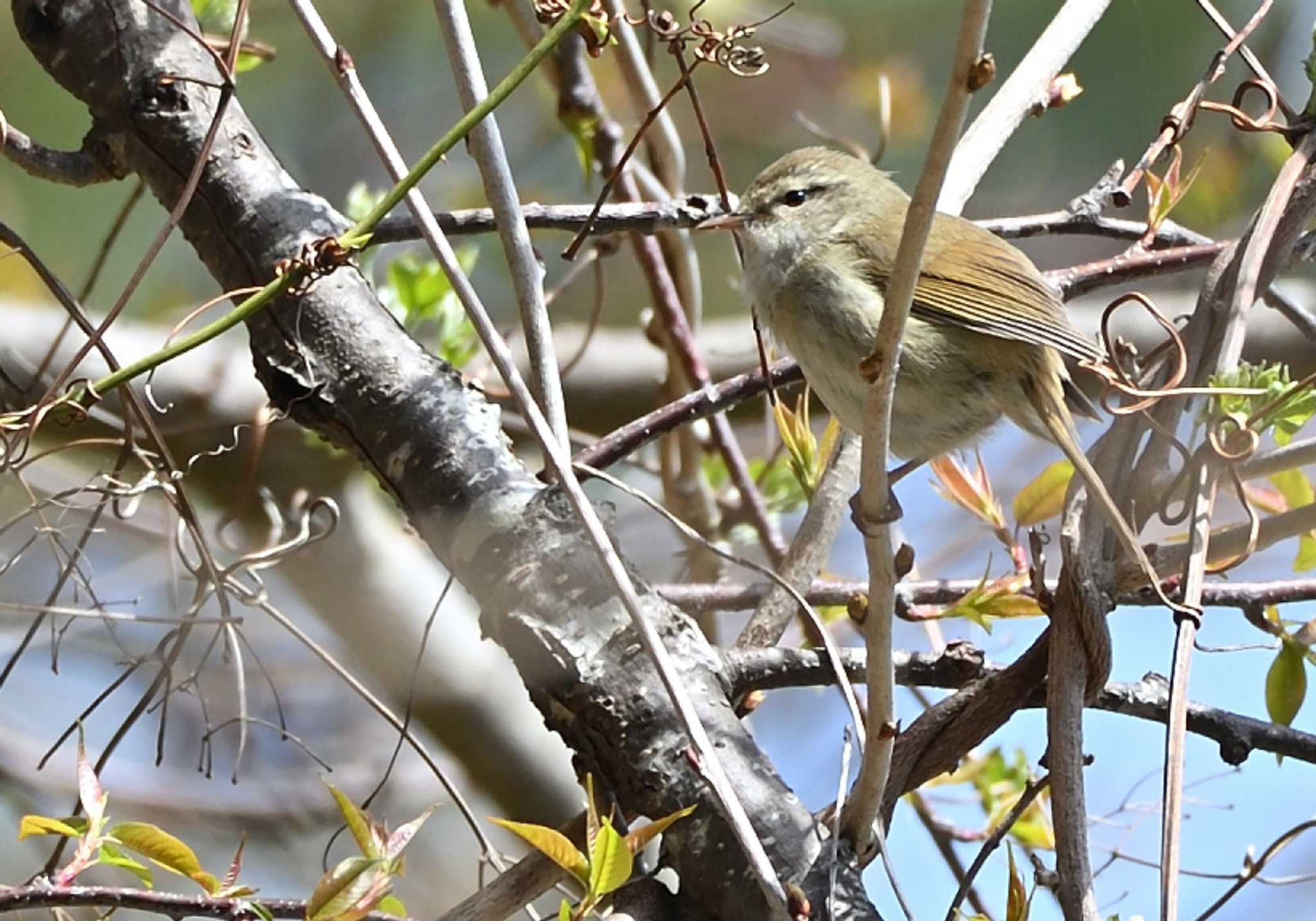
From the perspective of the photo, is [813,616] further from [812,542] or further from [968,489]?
[968,489]

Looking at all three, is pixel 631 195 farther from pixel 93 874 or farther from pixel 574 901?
pixel 93 874

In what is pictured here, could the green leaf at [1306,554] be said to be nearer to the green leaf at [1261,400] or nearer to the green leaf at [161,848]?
the green leaf at [1261,400]

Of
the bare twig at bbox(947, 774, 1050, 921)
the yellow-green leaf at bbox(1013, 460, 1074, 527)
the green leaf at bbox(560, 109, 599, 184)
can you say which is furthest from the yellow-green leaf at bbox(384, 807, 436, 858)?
the green leaf at bbox(560, 109, 599, 184)

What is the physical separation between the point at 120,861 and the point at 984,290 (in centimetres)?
134

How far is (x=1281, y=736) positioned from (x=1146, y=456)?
336 mm

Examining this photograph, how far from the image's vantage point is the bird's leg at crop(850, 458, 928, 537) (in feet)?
3.53

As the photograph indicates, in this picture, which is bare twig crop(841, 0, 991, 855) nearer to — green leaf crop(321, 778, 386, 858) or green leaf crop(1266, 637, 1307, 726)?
green leaf crop(321, 778, 386, 858)

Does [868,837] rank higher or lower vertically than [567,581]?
lower

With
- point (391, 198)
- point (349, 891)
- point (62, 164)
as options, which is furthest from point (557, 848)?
point (62, 164)

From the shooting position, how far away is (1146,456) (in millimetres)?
1372

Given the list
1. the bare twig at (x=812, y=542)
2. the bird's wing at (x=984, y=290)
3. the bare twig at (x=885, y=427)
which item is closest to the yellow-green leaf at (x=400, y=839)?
the bare twig at (x=885, y=427)

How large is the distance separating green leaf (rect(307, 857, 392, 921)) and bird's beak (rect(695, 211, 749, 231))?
100 centimetres

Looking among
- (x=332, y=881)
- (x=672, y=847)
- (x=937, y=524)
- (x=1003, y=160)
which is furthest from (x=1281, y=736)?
(x=1003, y=160)

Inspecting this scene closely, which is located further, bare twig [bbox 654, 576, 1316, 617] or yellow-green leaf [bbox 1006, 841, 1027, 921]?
bare twig [bbox 654, 576, 1316, 617]
